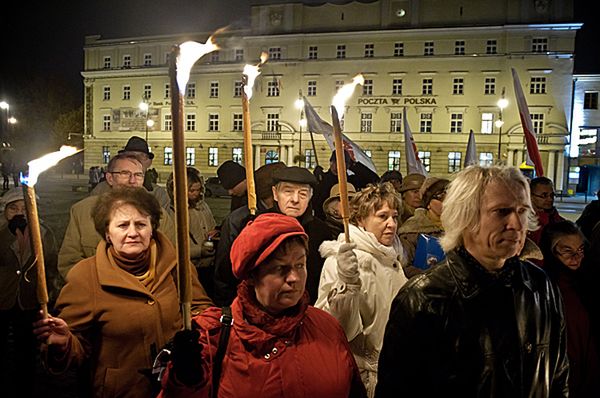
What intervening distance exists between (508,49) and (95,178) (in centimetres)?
3853

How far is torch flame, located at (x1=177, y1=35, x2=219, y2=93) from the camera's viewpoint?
139 centimetres

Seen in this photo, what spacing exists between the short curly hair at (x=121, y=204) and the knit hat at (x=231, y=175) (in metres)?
2.75

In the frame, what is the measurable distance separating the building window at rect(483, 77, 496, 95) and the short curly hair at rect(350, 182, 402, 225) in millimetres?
47201

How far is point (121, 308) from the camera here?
271 centimetres

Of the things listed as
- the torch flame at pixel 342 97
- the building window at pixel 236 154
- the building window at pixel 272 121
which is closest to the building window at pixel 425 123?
the building window at pixel 272 121

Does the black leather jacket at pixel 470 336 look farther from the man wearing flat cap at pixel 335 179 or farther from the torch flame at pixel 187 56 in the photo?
the man wearing flat cap at pixel 335 179

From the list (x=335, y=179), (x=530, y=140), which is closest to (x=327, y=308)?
(x=335, y=179)

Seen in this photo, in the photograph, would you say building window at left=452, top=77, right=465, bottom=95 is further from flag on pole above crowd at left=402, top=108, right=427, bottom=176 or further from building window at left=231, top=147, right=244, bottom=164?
flag on pole above crowd at left=402, top=108, right=427, bottom=176

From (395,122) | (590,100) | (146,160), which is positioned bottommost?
(146,160)

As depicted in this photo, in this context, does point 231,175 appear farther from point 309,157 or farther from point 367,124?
point 367,124

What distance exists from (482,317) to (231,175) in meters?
4.27

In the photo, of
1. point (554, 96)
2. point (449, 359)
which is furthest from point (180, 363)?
point (554, 96)

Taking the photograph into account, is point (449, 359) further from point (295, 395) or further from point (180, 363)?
point (180, 363)

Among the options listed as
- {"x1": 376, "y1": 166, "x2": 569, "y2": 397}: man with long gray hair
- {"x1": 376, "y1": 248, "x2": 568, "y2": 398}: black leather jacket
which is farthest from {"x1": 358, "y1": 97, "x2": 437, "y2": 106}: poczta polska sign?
{"x1": 376, "y1": 248, "x2": 568, "y2": 398}: black leather jacket
